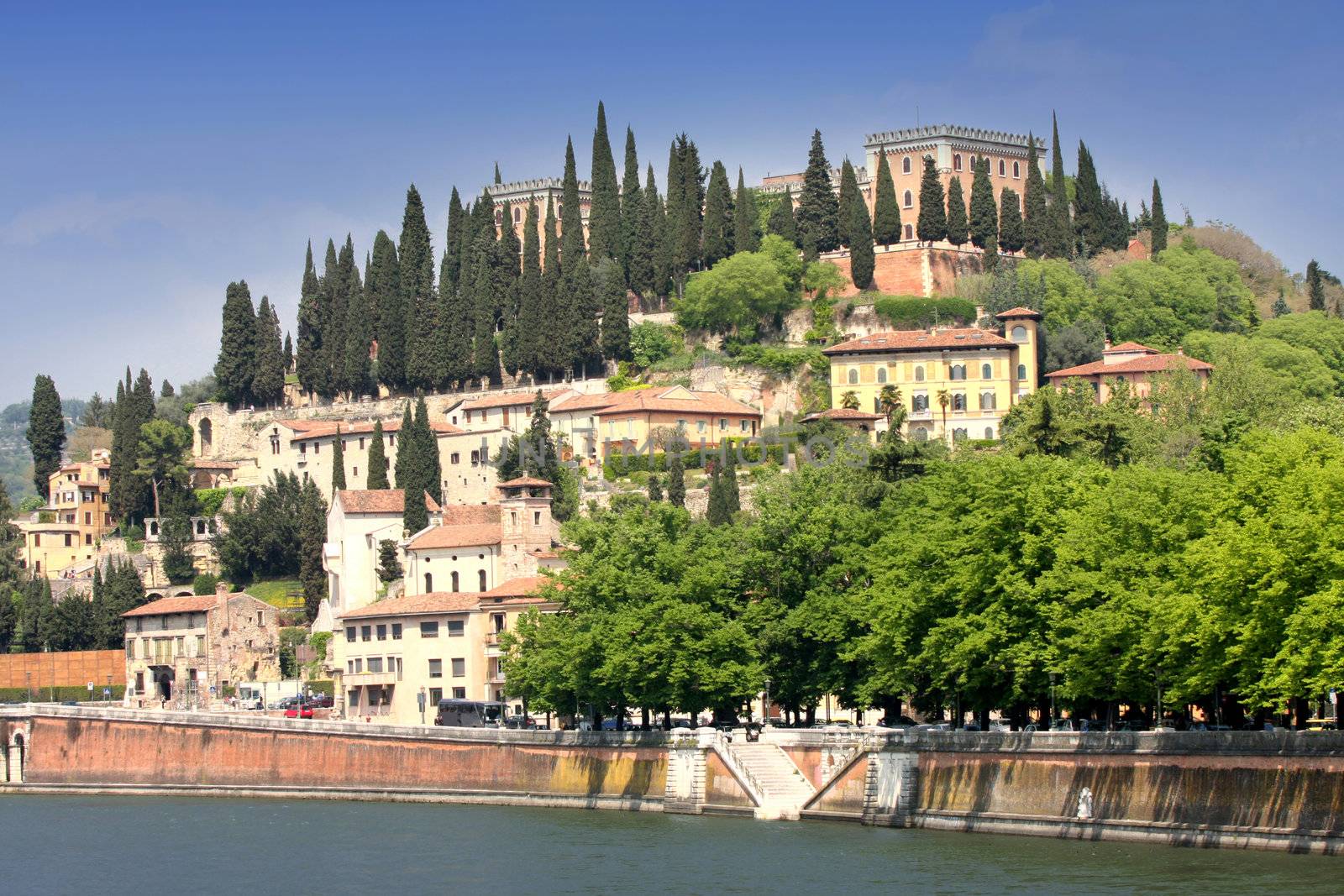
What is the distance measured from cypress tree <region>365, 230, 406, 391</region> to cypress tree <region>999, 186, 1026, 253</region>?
29774 mm

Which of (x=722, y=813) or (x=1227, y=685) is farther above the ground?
(x=1227, y=685)

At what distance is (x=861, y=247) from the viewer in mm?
105312

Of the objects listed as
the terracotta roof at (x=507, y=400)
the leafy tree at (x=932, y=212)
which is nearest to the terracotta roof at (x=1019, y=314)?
the leafy tree at (x=932, y=212)

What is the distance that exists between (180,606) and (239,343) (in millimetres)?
30982

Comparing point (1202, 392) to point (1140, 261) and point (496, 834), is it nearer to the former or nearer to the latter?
point (1140, 261)

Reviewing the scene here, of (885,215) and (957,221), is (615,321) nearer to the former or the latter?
(885,215)

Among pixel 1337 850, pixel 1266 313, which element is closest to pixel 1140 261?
pixel 1266 313

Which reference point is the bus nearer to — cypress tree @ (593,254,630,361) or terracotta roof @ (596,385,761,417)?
terracotta roof @ (596,385,761,417)

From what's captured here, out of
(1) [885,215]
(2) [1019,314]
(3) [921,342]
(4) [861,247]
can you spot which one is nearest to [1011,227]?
(1) [885,215]

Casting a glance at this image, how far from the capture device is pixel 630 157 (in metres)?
116

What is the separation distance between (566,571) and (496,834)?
11.1 m

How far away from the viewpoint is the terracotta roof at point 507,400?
103 m

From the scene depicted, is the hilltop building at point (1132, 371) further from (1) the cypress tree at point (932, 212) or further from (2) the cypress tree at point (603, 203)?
(2) the cypress tree at point (603, 203)

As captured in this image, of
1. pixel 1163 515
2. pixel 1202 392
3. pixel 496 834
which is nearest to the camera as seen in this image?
pixel 1163 515
